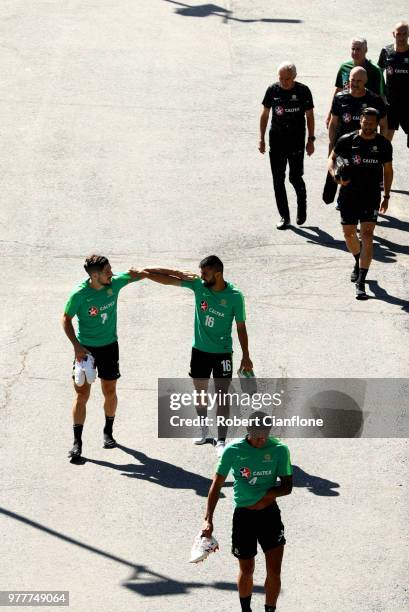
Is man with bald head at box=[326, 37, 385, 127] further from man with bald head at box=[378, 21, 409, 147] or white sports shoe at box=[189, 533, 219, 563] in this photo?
white sports shoe at box=[189, 533, 219, 563]

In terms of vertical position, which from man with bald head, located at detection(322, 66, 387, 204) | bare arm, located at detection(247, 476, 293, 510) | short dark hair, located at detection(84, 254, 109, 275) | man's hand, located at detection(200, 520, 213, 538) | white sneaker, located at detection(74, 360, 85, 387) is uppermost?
man with bald head, located at detection(322, 66, 387, 204)

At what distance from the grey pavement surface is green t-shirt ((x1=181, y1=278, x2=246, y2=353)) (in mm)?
1058

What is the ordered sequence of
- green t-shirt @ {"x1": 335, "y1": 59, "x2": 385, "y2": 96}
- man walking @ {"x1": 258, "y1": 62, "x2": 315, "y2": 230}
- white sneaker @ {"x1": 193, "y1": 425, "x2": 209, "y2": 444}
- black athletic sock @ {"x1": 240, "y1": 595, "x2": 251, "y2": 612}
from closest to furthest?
black athletic sock @ {"x1": 240, "y1": 595, "x2": 251, "y2": 612}, white sneaker @ {"x1": 193, "y1": 425, "x2": 209, "y2": 444}, man walking @ {"x1": 258, "y1": 62, "x2": 315, "y2": 230}, green t-shirt @ {"x1": 335, "y1": 59, "x2": 385, "y2": 96}

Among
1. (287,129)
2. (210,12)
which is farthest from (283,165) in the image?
(210,12)

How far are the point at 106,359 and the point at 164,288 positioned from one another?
3586 mm

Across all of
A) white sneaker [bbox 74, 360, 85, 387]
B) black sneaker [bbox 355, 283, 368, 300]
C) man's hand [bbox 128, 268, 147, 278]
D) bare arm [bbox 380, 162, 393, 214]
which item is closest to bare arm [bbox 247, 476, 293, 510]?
white sneaker [bbox 74, 360, 85, 387]

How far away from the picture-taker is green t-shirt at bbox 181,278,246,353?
10703mm

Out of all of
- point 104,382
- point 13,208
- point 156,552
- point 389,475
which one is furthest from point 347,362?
point 13,208

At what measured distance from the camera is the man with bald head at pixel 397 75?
1716cm

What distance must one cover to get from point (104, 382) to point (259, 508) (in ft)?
9.18

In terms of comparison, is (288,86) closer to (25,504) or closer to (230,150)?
(230,150)

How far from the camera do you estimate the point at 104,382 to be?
1102 centimetres

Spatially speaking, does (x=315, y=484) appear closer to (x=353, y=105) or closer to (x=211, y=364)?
(x=211, y=364)

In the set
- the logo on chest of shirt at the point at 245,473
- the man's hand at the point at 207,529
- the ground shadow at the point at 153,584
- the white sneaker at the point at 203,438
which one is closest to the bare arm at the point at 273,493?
the logo on chest of shirt at the point at 245,473
